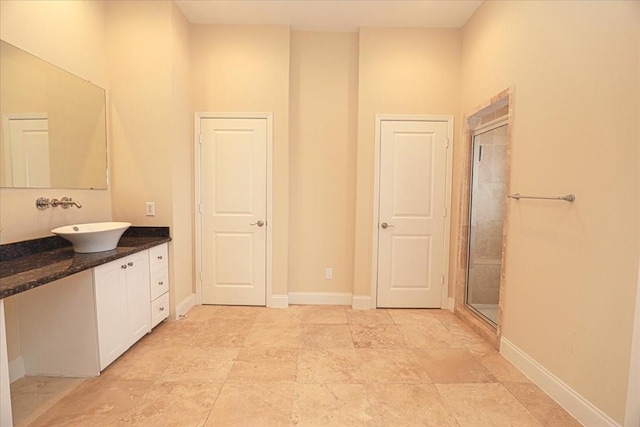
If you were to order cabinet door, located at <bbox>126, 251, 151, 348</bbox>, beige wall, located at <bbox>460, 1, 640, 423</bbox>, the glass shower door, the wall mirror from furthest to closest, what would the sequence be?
the glass shower door, cabinet door, located at <bbox>126, 251, 151, 348</bbox>, the wall mirror, beige wall, located at <bbox>460, 1, 640, 423</bbox>

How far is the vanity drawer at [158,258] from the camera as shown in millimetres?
2557

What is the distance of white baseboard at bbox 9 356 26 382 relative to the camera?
1.92 meters

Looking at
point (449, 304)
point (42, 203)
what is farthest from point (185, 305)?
point (449, 304)

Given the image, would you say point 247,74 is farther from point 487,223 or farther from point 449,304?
point 449,304

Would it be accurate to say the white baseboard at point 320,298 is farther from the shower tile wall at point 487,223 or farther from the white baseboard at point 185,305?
the shower tile wall at point 487,223

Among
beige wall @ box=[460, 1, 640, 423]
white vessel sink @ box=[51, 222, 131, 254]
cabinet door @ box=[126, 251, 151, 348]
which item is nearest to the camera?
beige wall @ box=[460, 1, 640, 423]

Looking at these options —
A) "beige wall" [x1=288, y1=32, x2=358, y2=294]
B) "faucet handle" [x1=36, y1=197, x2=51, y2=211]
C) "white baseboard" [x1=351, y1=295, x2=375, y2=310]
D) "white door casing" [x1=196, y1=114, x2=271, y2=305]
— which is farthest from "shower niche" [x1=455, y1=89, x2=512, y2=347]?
"faucet handle" [x1=36, y1=197, x2=51, y2=211]

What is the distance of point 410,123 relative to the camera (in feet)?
10.5

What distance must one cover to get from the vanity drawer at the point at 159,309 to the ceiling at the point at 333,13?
9.37 feet

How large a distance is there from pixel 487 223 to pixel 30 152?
4.10 meters

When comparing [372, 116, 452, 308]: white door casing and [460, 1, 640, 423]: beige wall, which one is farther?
[372, 116, 452, 308]: white door casing

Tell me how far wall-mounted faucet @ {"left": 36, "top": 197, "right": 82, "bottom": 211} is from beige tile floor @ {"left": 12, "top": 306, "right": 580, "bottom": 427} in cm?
119

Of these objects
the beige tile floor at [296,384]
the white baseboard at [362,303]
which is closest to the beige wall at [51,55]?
the beige tile floor at [296,384]

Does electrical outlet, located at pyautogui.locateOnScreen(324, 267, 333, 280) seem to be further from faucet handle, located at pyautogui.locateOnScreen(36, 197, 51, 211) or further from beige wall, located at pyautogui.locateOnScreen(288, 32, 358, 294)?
faucet handle, located at pyautogui.locateOnScreen(36, 197, 51, 211)
